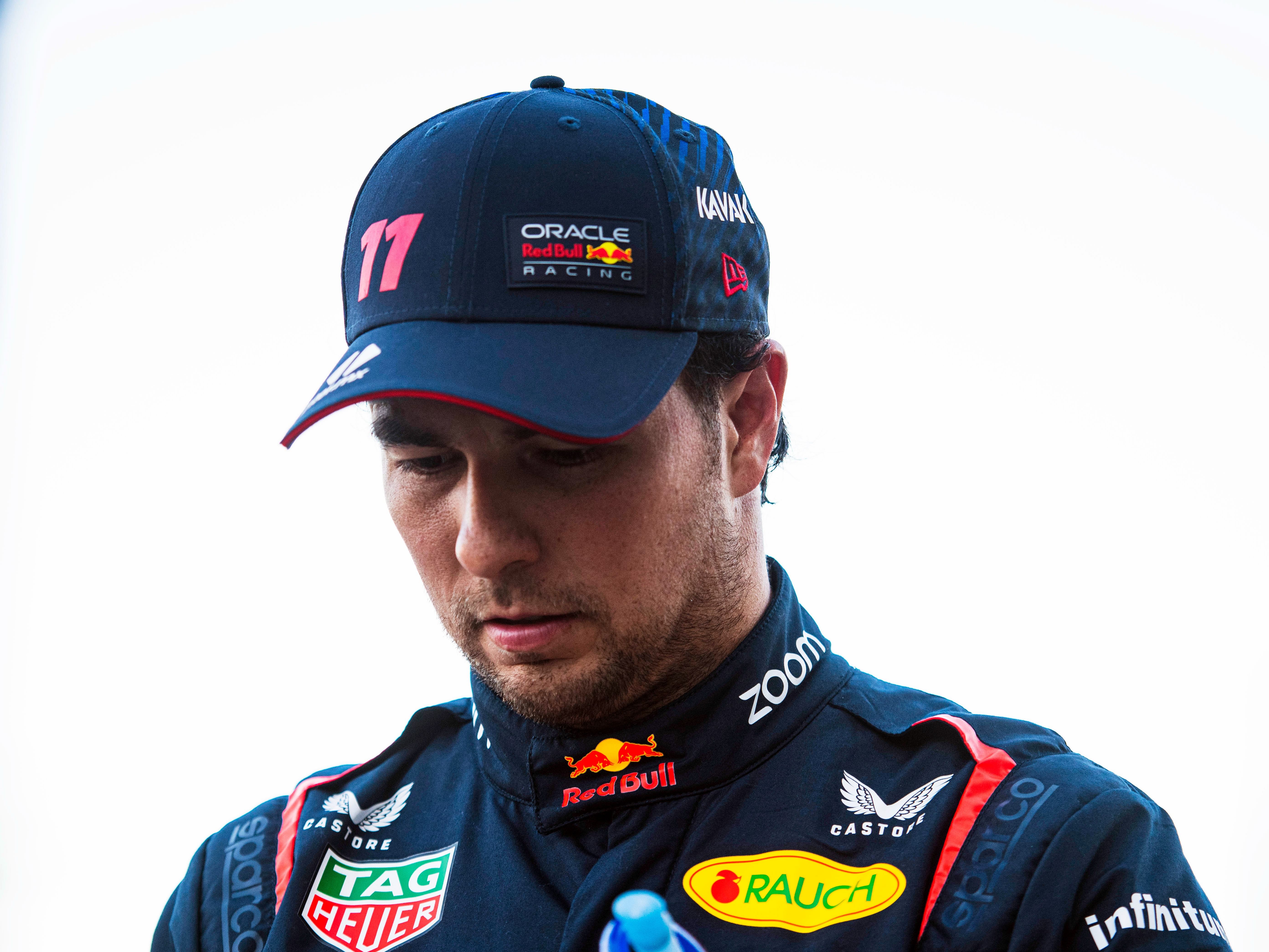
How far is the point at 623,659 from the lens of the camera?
0.97 meters

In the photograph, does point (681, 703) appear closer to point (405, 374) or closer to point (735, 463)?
point (735, 463)

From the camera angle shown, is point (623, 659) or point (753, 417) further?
point (753, 417)

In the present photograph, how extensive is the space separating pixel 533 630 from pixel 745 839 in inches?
9.8

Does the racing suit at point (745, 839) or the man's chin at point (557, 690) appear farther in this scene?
the man's chin at point (557, 690)

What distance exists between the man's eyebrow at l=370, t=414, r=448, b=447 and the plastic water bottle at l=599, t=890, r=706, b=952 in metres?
0.43

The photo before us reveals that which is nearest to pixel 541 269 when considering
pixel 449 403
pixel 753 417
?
pixel 449 403

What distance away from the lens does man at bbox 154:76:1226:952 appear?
876mm

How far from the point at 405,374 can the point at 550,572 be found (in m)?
0.20

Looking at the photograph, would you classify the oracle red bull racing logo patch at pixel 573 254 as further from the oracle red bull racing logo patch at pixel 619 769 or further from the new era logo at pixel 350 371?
the oracle red bull racing logo patch at pixel 619 769

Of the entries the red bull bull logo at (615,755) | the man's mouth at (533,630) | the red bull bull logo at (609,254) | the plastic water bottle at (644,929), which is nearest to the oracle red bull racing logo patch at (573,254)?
the red bull bull logo at (609,254)

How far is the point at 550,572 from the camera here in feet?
3.09

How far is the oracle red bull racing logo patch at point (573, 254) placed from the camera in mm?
956

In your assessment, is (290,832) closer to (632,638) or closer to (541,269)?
(632,638)

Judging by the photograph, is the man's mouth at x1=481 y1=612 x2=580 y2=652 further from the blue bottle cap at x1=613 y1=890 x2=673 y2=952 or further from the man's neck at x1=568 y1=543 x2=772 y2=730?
the blue bottle cap at x1=613 y1=890 x2=673 y2=952
